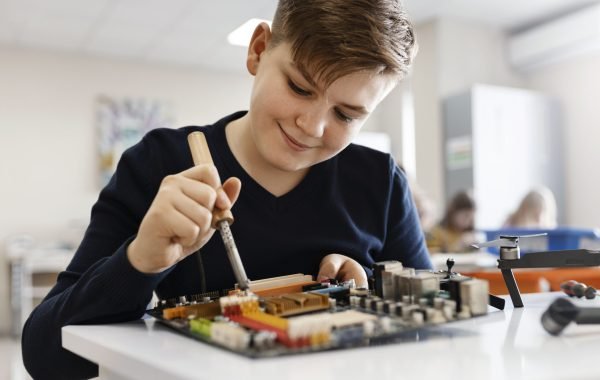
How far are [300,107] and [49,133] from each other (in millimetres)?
5057

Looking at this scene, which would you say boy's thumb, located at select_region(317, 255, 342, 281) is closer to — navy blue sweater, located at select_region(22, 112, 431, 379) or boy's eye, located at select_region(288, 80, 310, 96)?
navy blue sweater, located at select_region(22, 112, 431, 379)

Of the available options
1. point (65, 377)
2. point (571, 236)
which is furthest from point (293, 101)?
point (571, 236)

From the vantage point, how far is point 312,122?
2.56ft

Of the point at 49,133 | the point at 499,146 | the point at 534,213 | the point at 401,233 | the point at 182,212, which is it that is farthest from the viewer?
the point at 49,133

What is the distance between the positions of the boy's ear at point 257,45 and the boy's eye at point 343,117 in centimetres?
15

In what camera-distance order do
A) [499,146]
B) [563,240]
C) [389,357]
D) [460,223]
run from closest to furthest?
[389,357]
[563,240]
[460,223]
[499,146]

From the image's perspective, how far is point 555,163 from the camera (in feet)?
17.2

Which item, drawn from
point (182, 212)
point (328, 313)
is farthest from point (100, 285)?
point (328, 313)

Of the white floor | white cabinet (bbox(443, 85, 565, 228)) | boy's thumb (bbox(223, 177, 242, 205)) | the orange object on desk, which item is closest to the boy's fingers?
boy's thumb (bbox(223, 177, 242, 205))

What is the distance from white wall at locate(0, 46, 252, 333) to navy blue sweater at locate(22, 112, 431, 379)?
469 cm

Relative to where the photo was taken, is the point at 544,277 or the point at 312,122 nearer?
the point at 312,122

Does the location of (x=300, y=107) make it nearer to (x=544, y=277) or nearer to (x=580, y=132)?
(x=544, y=277)

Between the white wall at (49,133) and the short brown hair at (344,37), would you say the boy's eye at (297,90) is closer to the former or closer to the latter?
the short brown hair at (344,37)

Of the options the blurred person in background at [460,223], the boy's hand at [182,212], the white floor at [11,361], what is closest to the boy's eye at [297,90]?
the boy's hand at [182,212]
